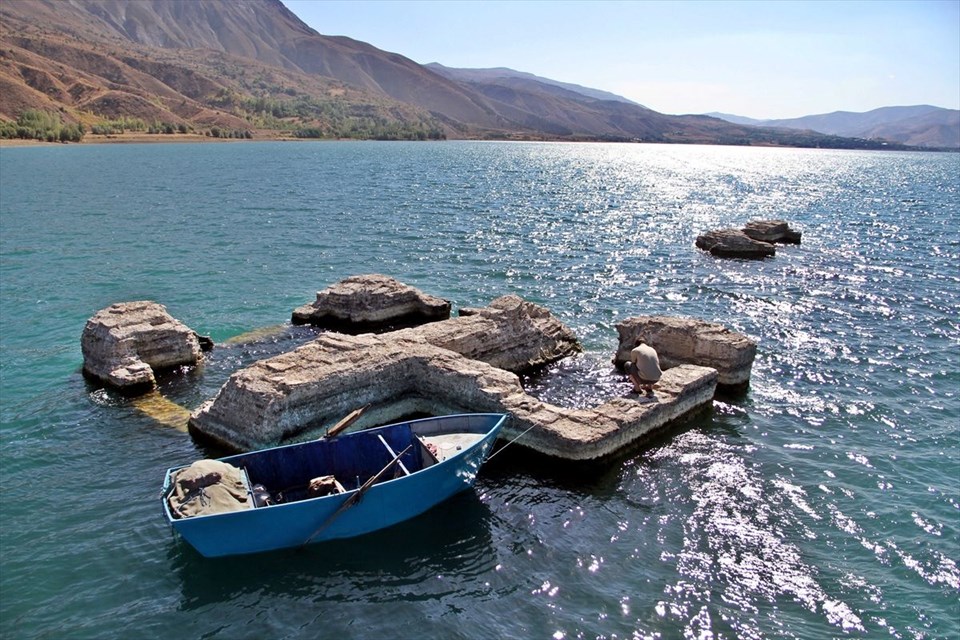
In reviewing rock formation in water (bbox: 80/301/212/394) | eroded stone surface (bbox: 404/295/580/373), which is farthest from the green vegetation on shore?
eroded stone surface (bbox: 404/295/580/373)

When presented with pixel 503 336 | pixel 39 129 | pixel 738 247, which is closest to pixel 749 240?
pixel 738 247

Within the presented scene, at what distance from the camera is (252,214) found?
2425 inches

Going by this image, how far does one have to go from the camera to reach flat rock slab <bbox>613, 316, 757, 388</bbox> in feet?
76.1

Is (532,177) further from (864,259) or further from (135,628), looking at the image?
(135,628)

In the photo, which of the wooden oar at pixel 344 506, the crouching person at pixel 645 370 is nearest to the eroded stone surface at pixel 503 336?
the crouching person at pixel 645 370

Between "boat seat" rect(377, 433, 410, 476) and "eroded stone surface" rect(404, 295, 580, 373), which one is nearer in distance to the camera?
"boat seat" rect(377, 433, 410, 476)

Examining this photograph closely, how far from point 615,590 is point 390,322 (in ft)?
61.8

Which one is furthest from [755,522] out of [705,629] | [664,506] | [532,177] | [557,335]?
[532,177]

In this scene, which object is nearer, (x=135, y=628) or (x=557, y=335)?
(x=135, y=628)

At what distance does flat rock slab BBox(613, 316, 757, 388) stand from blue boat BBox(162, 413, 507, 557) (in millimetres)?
9522

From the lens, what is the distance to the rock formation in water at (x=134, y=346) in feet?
73.9

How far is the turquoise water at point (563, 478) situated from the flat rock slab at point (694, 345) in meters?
1.11

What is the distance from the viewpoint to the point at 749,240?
47844mm

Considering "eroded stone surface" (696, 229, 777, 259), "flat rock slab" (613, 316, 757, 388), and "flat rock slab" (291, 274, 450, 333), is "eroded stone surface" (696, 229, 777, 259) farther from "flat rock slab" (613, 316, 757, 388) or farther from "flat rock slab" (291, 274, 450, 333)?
"flat rock slab" (291, 274, 450, 333)
